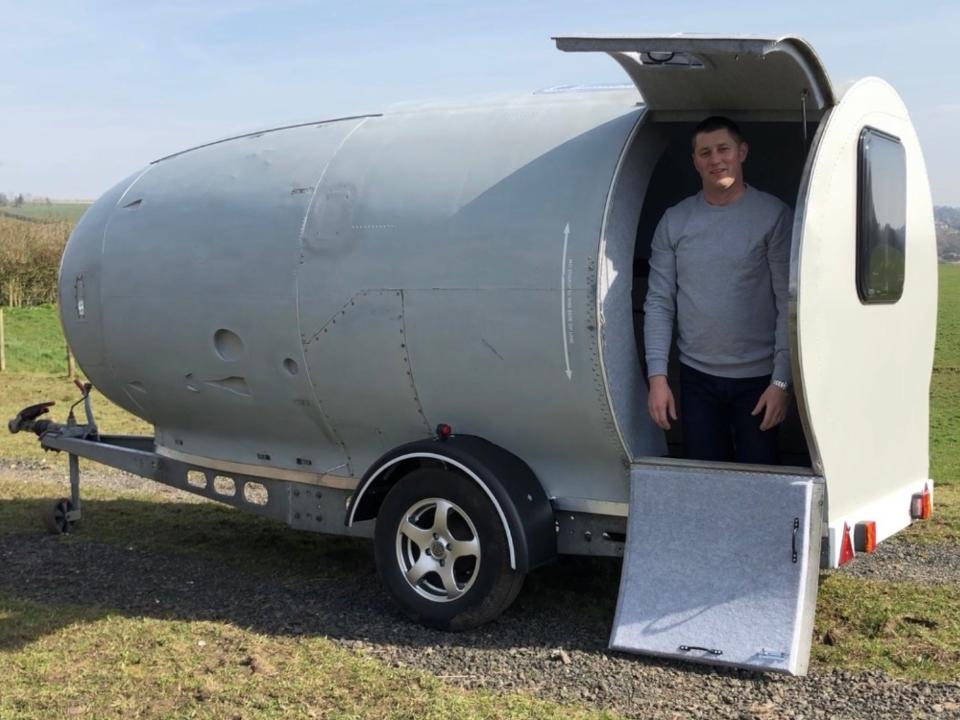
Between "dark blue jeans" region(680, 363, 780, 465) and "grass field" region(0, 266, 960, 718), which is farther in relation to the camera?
"dark blue jeans" region(680, 363, 780, 465)

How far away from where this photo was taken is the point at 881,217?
5867 mm

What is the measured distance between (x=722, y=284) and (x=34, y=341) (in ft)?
74.2

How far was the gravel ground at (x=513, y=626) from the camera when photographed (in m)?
5.12

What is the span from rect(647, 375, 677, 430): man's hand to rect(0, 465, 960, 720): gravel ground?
114 centimetres

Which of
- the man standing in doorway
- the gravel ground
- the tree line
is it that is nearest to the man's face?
the man standing in doorway

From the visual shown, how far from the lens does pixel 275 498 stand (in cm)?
722

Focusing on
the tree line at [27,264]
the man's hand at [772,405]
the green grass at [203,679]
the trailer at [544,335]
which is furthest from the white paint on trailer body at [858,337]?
the tree line at [27,264]

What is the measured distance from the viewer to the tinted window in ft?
18.6

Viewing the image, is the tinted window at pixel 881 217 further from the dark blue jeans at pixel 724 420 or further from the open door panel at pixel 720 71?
the dark blue jeans at pixel 724 420

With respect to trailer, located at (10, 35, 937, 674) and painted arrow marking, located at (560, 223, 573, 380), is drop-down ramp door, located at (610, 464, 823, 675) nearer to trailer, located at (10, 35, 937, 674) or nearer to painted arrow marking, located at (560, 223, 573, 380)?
trailer, located at (10, 35, 937, 674)

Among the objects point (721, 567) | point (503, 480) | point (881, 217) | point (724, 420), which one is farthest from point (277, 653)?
point (881, 217)

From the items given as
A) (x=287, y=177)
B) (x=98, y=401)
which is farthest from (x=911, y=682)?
(x=98, y=401)

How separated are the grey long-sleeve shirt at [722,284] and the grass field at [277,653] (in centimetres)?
154

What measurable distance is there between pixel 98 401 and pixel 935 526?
510 inches
